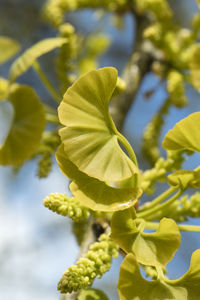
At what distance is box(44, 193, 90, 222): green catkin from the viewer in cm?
54

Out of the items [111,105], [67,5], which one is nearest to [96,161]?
[111,105]

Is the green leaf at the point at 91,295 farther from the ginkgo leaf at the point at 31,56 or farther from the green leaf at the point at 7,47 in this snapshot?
the green leaf at the point at 7,47

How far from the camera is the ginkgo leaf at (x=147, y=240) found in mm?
514

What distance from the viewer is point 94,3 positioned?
3.84 feet

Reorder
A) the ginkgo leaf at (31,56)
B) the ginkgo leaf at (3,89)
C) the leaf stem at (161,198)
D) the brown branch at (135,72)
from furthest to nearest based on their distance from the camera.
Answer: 1. the brown branch at (135,72)
2. the ginkgo leaf at (3,89)
3. the ginkgo leaf at (31,56)
4. the leaf stem at (161,198)

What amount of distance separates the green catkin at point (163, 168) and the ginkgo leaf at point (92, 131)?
0.17m

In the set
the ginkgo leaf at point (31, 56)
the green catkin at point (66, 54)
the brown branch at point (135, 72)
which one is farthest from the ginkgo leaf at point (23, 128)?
the brown branch at point (135, 72)

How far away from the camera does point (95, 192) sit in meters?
0.53

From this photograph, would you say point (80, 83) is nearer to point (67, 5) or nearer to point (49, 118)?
point (49, 118)

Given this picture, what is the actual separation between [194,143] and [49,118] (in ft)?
1.41

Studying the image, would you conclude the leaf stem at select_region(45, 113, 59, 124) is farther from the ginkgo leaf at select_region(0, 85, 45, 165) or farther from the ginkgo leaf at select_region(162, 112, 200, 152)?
the ginkgo leaf at select_region(162, 112, 200, 152)

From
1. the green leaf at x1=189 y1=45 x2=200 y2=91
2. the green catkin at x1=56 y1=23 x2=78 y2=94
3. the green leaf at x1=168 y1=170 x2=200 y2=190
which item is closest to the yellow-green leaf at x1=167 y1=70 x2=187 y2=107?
the green leaf at x1=189 y1=45 x2=200 y2=91

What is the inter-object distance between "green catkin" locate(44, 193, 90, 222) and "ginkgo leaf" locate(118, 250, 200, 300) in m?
0.12

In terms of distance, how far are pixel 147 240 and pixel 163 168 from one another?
193mm
